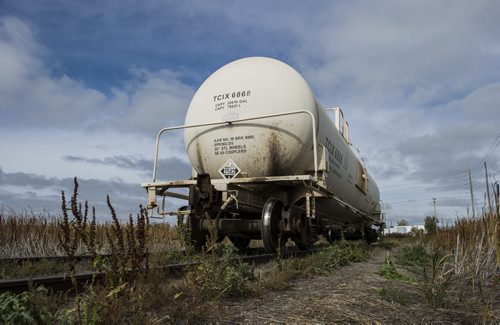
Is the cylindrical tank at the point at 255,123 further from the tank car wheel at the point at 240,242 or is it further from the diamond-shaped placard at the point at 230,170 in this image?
the tank car wheel at the point at 240,242

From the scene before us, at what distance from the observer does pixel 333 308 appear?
3.26 metres

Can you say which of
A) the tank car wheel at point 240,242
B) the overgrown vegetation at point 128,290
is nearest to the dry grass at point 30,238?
the tank car wheel at point 240,242

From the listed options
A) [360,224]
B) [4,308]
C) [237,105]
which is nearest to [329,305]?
[4,308]

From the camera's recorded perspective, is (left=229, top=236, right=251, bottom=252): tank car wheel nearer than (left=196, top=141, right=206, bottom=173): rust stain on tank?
No

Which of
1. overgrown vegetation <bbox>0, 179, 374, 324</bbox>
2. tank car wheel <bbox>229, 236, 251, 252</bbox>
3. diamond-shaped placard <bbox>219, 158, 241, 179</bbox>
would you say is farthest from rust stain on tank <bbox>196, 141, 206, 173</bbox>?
overgrown vegetation <bbox>0, 179, 374, 324</bbox>

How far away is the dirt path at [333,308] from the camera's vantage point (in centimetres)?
305

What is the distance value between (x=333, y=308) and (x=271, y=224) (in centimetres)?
325

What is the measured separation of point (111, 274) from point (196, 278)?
860 mm

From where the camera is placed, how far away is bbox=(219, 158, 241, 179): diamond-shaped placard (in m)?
7.08

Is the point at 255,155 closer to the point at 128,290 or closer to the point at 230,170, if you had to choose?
the point at 230,170

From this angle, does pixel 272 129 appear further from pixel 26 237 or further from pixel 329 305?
pixel 26 237

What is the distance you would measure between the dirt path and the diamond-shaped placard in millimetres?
3093

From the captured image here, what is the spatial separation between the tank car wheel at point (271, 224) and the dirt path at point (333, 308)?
6.83 ft

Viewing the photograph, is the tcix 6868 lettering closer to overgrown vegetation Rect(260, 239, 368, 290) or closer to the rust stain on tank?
the rust stain on tank
